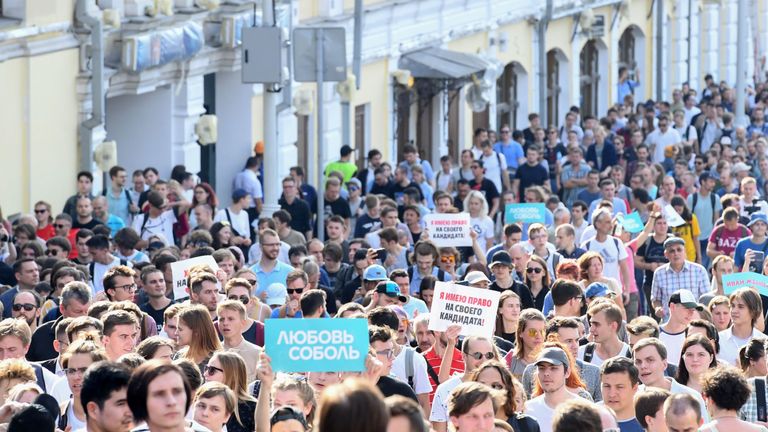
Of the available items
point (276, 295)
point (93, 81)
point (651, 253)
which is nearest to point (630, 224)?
point (651, 253)

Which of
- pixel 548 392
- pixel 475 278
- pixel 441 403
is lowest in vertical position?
pixel 441 403

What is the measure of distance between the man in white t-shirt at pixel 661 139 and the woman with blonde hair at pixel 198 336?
722 inches

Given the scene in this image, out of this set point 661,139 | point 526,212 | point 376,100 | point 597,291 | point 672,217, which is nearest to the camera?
point 597,291

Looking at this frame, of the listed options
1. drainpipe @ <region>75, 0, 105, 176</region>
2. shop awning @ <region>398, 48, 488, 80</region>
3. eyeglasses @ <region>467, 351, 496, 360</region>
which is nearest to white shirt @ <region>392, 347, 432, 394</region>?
eyeglasses @ <region>467, 351, 496, 360</region>

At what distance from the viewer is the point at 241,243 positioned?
59.5ft

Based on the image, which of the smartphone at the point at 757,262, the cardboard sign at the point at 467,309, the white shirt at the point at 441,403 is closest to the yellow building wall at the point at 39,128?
the smartphone at the point at 757,262

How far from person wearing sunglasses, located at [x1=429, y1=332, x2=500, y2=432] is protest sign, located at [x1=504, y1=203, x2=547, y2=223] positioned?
785 centimetres

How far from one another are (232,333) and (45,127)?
9.72 m

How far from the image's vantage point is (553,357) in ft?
32.5

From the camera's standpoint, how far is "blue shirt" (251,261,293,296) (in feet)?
50.5

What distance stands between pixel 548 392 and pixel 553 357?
19 cm

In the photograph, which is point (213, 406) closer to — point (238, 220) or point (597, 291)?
point (597, 291)

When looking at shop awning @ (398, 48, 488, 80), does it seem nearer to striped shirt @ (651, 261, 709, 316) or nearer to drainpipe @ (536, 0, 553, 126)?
drainpipe @ (536, 0, 553, 126)

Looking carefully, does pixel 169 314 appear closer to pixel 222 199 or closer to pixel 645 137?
pixel 222 199
